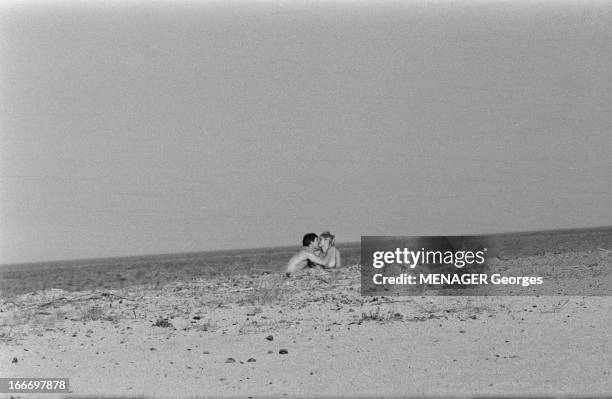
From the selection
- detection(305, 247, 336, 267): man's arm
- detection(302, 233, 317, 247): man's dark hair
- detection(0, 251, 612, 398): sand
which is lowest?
detection(0, 251, 612, 398): sand

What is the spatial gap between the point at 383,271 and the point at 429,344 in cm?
340

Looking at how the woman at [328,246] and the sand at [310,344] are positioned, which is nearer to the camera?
the sand at [310,344]

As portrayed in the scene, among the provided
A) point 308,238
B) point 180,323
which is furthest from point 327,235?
point 180,323

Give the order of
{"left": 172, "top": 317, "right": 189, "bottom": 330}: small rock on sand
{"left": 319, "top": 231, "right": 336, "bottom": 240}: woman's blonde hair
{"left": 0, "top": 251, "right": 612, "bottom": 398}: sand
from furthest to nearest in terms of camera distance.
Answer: {"left": 319, "top": 231, "right": 336, "bottom": 240}: woman's blonde hair, {"left": 172, "top": 317, "right": 189, "bottom": 330}: small rock on sand, {"left": 0, "top": 251, "right": 612, "bottom": 398}: sand

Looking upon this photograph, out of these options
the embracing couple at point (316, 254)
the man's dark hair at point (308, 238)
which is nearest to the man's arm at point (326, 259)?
the embracing couple at point (316, 254)

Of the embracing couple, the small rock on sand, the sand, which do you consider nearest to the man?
the embracing couple

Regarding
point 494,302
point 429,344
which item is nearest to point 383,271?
point 494,302

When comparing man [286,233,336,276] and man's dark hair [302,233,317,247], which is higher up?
man's dark hair [302,233,317,247]

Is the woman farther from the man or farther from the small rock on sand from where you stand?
the small rock on sand

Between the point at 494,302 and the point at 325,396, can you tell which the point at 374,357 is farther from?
the point at 494,302

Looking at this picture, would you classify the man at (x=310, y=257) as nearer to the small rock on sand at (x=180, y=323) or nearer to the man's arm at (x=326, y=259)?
the man's arm at (x=326, y=259)

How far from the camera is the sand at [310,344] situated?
6.18 m

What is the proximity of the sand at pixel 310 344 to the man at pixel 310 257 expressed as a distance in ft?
7.52

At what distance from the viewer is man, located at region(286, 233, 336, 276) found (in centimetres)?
1284
